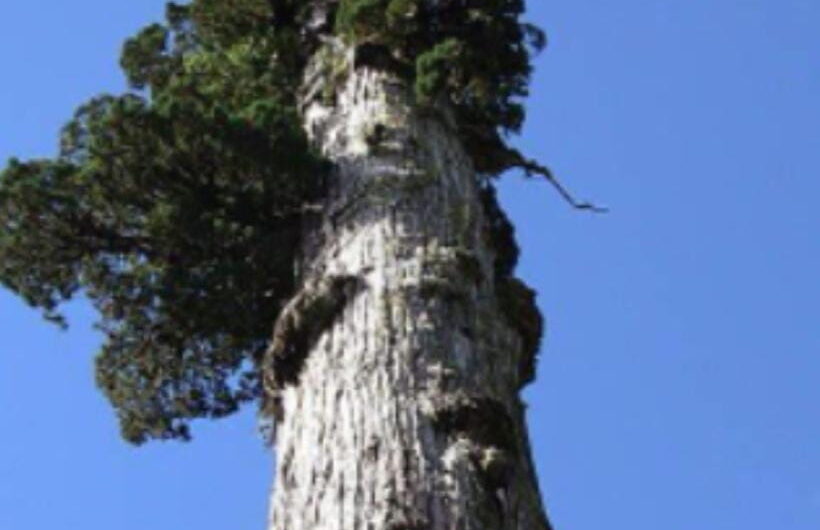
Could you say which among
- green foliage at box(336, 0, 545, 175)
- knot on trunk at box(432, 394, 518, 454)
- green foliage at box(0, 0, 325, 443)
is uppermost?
green foliage at box(336, 0, 545, 175)

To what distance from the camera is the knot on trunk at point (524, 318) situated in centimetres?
697

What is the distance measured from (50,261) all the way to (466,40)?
317 centimetres

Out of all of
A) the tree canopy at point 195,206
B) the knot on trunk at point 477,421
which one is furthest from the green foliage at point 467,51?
the knot on trunk at point 477,421

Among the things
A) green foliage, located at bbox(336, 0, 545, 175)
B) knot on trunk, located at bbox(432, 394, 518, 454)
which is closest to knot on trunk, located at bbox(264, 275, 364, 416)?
knot on trunk, located at bbox(432, 394, 518, 454)

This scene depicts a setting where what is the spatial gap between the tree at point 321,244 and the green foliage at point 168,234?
0.04ft

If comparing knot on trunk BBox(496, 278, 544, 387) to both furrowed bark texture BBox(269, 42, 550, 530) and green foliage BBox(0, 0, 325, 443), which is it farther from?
green foliage BBox(0, 0, 325, 443)

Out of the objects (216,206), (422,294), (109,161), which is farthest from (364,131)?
(422,294)

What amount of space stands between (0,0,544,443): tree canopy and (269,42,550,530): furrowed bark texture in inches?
18.1

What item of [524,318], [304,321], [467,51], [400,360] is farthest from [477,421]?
[467,51]

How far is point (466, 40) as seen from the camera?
373 inches

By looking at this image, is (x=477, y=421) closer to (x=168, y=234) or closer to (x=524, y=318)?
(x=524, y=318)

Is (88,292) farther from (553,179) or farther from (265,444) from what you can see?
(553,179)

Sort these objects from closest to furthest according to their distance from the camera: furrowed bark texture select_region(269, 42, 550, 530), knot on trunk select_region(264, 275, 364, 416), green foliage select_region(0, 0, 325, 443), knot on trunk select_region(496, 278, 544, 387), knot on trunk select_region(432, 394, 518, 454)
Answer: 1. furrowed bark texture select_region(269, 42, 550, 530)
2. knot on trunk select_region(432, 394, 518, 454)
3. knot on trunk select_region(264, 275, 364, 416)
4. knot on trunk select_region(496, 278, 544, 387)
5. green foliage select_region(0, 0, 325, 443)

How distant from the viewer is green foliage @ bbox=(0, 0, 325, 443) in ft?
25.0
